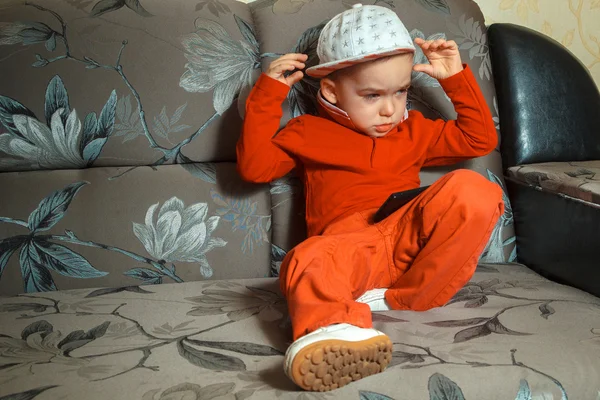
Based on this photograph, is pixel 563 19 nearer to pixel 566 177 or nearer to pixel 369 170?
pixel 566 177

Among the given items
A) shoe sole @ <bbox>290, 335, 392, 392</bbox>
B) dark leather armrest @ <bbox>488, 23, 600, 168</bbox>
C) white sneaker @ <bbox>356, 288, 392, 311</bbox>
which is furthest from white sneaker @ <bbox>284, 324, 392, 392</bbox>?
dark leather armrest @ <bbox>488, 23, 600, 168</bbox>

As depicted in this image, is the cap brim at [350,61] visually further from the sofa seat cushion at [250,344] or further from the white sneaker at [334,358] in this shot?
the white sneaker at [334,358]

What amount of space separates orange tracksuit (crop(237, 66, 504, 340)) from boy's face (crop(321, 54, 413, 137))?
2.0 inches

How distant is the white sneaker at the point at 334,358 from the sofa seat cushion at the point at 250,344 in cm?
1

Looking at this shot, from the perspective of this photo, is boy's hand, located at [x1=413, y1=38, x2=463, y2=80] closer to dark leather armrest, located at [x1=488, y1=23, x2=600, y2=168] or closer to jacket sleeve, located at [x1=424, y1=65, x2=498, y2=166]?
jacket sleeve, located at [x1=424, y1=65, x2=498, y2=166]

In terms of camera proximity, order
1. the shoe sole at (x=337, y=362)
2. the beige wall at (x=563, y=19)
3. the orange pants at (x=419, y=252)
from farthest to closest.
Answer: the beige wall at (x=563, y=19), the orange pants at (x=419, y=252), the shoe sole at (x=337, y=362)

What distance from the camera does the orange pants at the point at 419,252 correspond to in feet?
3.65

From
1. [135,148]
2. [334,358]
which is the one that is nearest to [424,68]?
[135,148]

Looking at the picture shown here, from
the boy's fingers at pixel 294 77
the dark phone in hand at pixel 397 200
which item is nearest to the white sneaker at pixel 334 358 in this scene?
the dark phone in hand at pixel 397 200

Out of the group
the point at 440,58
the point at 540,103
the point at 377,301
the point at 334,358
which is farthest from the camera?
the point at 540,103

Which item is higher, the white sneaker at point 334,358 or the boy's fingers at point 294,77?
the boy's fingers at point 294,77

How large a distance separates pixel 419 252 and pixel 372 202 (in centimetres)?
20

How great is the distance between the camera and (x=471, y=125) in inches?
56.4

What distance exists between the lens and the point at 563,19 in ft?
6.25
